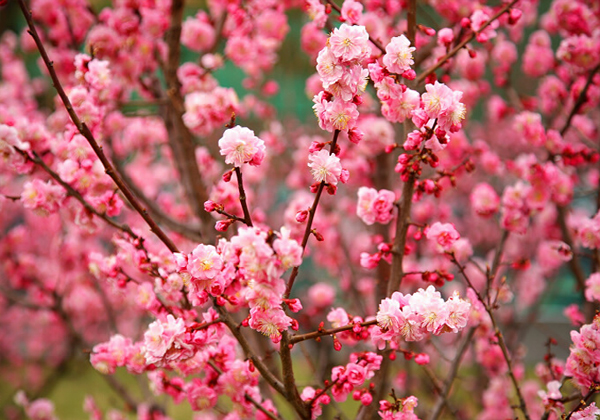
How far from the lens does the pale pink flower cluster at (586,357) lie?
3.29 feet

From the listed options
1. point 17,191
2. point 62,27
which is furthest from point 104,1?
point 62,27

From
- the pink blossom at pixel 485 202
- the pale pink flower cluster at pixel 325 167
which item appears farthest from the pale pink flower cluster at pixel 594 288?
the pale pink flower cluster at pixel 325 167

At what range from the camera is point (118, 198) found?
1248 mm

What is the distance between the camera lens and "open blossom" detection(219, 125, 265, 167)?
82 cm

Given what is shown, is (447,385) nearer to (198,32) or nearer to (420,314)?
(420,314)

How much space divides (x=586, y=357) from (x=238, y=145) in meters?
0.84

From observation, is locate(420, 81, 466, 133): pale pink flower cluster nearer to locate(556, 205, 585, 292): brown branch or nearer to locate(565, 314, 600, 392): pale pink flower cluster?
locate(565, 314, 600, 392): pale pink flower cluster

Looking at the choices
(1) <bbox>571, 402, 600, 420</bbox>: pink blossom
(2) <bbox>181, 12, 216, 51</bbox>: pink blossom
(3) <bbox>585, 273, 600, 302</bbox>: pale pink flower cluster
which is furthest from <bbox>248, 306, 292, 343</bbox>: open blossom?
(2) <bbox>181, 12, 216, 51</bbox>: pink blossom

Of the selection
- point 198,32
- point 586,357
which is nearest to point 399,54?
point 586,357

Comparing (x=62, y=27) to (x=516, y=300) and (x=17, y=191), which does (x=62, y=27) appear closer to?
(x=17, y=191)

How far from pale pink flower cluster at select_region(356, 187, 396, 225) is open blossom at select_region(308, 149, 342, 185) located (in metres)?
0.33

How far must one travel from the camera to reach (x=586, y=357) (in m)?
1.03

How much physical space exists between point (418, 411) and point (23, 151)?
153 centimetres

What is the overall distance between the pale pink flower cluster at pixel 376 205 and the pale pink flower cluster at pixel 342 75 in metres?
0.32
